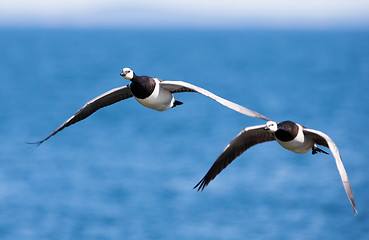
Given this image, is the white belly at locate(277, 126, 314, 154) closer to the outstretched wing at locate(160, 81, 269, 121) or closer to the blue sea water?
the outstretched wing at locate(160, 81, 269, 121)

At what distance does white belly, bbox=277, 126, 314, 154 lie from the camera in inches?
613

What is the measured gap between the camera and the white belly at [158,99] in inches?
640

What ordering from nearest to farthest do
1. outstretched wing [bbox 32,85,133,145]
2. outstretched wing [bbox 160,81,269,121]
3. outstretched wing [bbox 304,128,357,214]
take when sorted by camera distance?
outstretched wing [bbox 304,128,357,214] < outstretched wing [bbox 160,81,269,121] < outstretched wing [bbox 32,85,133,145]

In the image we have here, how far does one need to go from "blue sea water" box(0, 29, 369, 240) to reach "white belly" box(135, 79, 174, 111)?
29189mm

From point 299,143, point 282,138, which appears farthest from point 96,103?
point 299,143

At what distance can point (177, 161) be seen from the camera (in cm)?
6066

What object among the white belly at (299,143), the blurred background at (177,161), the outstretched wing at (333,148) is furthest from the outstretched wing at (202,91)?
the blurred background at (177,161)

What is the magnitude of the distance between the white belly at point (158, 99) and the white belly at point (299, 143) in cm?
269

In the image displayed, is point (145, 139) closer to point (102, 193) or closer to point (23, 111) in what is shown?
point (102, 193)

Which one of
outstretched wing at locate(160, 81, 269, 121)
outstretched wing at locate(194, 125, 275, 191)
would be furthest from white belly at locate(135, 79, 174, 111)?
outstretched wing at locate(194, 125, 275, 191)

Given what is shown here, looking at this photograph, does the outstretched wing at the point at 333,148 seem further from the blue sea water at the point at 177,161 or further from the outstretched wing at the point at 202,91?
the blue sea water at the point at 177,161

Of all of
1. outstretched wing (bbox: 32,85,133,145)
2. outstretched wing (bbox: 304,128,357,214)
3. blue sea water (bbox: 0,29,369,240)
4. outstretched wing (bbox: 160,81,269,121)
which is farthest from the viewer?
blue sea water (bbox: 0,29,369,240)

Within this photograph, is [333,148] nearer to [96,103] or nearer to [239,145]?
[239,145]

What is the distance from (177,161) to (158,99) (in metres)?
44.4
